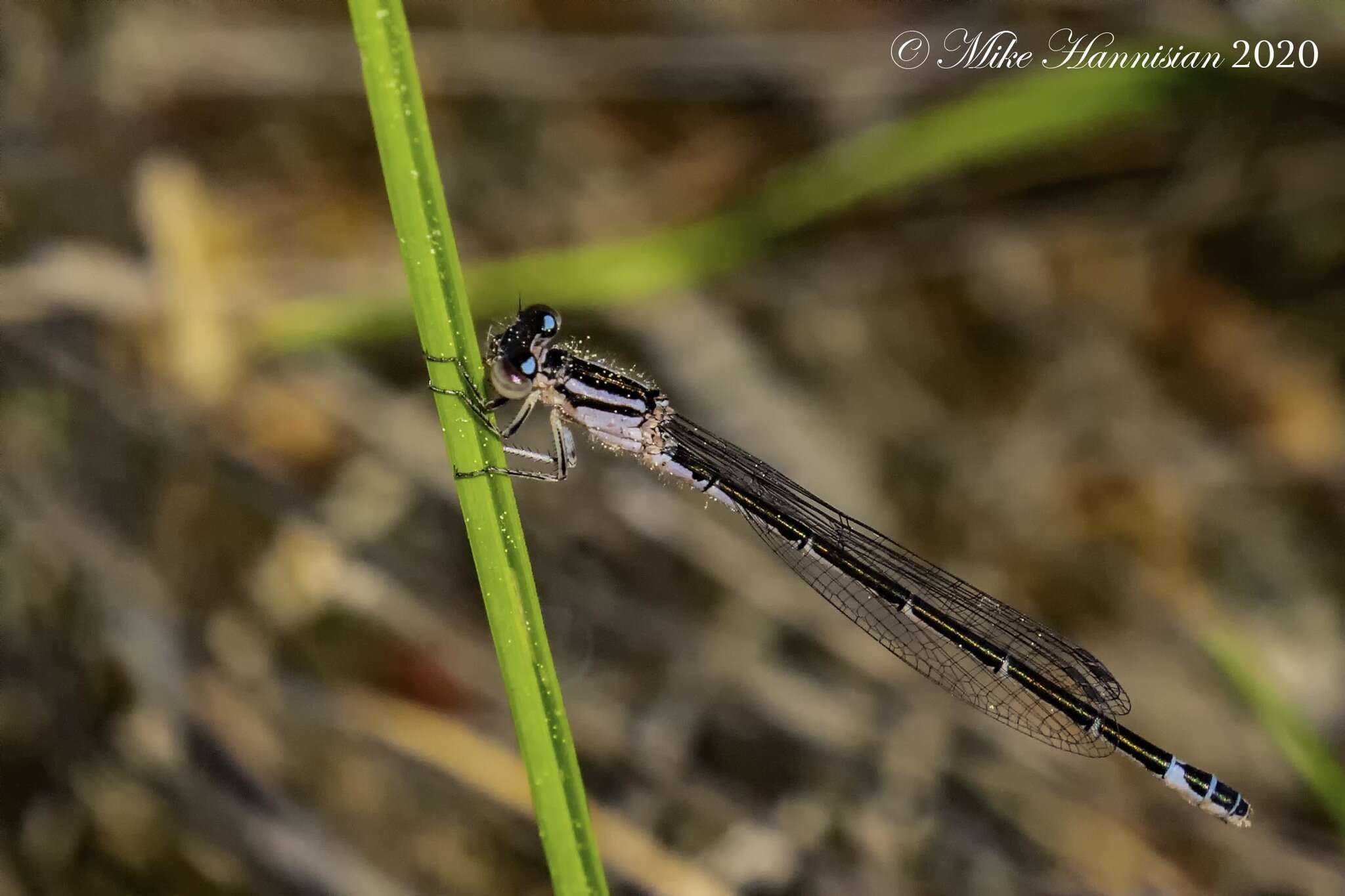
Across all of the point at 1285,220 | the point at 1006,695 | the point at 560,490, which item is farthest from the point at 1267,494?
the point at 560,490

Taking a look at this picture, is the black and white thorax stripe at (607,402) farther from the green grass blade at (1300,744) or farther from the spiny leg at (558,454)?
the green grass blade at (1300,744)

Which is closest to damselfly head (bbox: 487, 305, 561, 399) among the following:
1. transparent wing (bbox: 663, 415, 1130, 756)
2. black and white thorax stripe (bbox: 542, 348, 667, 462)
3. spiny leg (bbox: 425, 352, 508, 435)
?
black and white thorax stripe (bbox: 542, 348, 667, 462)

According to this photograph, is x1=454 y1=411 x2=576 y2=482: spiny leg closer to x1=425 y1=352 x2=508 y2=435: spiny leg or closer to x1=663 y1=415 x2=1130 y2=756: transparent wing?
x1=663 y1=415 x2=1130 y2=756: transparent wing

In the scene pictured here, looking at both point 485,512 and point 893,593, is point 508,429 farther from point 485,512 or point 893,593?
point 893,593

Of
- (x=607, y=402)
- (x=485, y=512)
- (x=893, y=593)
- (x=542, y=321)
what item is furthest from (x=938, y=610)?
(x=485, y=512)

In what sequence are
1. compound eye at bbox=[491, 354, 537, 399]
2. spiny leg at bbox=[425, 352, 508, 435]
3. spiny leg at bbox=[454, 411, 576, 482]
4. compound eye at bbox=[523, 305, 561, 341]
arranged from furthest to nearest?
compound eye at bbox=[523, 305, 561, 341] → spiny leg at bbox=[454, 411, 576, 482] → compound eye at bbox=[491, 354, 537, 399] → spiny leg at bbox=[425, 352, 508, 435]

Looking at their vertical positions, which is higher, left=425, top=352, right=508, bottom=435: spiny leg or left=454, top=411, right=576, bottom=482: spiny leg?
left=454, top=411, right=576, bottom=482: spiny leg
